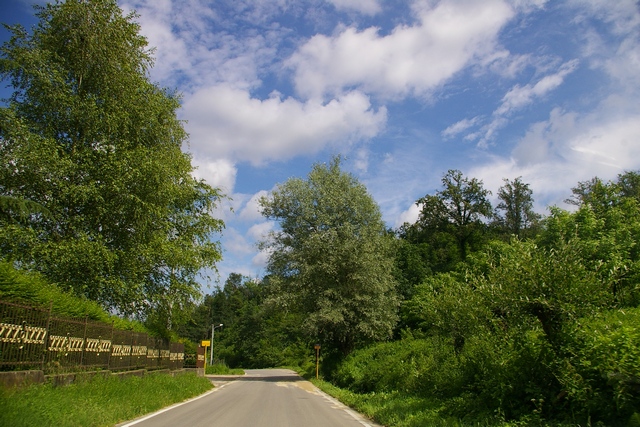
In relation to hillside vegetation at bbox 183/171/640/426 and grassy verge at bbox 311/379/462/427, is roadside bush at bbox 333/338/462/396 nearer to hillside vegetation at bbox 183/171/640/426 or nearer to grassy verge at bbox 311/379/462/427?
hillside vegetation at bbox 183/171/640/426

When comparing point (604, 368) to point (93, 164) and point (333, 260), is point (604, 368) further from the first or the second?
point (333, 260)

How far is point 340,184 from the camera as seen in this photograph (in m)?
37.2

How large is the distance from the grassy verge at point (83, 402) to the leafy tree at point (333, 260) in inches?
664

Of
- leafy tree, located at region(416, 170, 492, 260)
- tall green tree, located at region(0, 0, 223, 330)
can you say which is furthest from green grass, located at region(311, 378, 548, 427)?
leafy tree, located at region(416, 170, 492, 260)

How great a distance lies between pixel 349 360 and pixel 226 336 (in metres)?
89.0

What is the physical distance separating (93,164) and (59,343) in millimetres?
9528

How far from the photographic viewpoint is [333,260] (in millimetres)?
33344

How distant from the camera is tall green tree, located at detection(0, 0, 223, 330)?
1850 cm

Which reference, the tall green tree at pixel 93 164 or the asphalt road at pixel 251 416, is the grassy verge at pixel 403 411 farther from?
the tall green tree at pixel 93 164

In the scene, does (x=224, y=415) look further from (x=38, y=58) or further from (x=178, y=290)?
(x=38, y=58)

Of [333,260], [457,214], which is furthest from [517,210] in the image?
[333,260]

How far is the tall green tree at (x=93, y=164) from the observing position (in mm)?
18500

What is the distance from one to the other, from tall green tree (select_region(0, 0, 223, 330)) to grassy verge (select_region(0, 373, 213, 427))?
529cm

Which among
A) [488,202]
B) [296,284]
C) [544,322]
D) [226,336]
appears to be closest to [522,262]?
[544,322]
